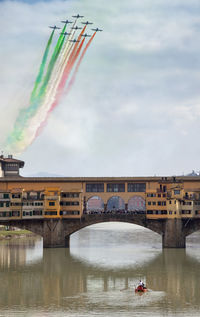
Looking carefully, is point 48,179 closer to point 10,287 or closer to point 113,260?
point 113,260

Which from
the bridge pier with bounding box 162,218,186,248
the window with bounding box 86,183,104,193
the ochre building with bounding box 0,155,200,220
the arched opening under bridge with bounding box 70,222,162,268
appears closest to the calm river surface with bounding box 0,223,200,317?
the arched opening under bridge with bounding box 70,222,162,268

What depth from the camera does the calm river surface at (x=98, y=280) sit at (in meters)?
65.1

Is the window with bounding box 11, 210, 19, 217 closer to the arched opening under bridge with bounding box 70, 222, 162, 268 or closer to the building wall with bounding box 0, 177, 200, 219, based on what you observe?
the building wall with bounding box 0, 177, 200, 219

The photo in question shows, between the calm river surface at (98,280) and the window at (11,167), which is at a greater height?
the window at (11,167)

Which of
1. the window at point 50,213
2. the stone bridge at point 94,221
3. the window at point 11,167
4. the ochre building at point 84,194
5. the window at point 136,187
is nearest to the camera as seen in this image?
the stone bridge at point 94,221

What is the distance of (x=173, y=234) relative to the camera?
387ft

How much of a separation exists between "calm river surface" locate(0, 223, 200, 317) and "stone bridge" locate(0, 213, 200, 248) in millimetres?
3108

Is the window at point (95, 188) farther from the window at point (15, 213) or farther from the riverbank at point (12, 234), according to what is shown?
the riverbank at point (12, 234)

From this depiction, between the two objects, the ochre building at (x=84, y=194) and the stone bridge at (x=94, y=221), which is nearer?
the stone bridge at (x=94, y=221)

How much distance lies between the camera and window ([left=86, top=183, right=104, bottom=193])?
132 m

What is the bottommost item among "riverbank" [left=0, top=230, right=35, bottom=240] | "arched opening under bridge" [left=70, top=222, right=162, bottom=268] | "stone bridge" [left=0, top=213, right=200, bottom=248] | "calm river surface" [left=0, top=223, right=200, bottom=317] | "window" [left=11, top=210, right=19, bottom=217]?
"calm river surface" [left=0, top=223, right=200, bottom=317]

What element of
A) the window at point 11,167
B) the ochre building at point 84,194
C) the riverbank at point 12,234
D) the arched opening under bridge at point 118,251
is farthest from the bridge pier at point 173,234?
the window at point 11,167

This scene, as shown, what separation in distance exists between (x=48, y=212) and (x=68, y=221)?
4.89 meters

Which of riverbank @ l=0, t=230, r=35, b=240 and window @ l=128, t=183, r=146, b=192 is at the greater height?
window @ l=128, t=183, r=146, b=192
